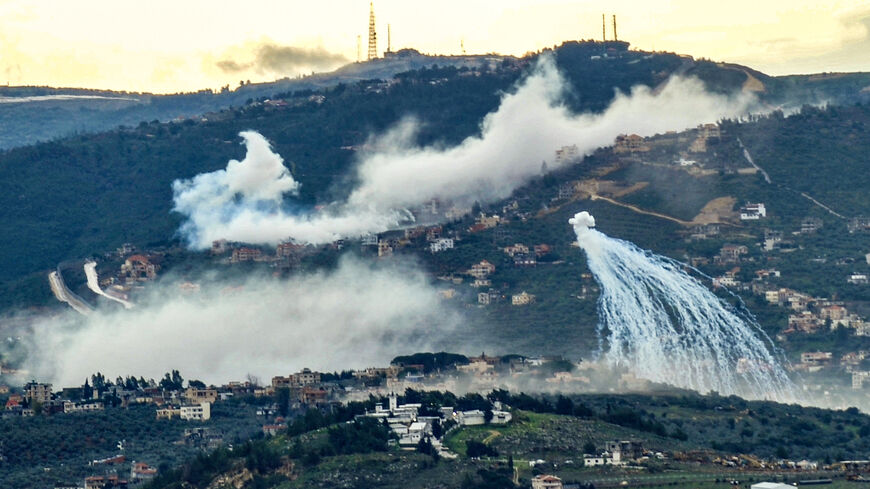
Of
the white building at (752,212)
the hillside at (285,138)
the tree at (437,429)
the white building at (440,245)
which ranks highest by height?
the hillside at (285,138)

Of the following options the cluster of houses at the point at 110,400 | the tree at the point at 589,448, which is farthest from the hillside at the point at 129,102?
the tree at the point at 589,448

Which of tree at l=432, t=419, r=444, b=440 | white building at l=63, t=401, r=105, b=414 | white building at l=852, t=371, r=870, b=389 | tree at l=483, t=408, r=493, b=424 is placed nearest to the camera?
tree at l=432, t=419, r=444, b=440

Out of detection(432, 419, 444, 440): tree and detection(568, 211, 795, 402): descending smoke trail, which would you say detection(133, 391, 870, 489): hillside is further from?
detection(568, 211, 795, 402): descending smoke trail

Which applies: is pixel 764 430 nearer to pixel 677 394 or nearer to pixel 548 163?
pixel 677 394

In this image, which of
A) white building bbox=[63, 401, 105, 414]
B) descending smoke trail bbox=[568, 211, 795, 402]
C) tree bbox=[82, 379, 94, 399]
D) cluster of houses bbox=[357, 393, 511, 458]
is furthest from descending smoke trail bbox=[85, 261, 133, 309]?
cluster of houses bbox=[357, 393, 511, 458]

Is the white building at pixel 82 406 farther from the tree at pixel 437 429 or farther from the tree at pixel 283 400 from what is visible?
the tree at pixel 437 429

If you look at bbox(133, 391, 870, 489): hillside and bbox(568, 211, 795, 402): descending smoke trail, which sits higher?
bbox(568, 211, 795, 402): descending smoke trail

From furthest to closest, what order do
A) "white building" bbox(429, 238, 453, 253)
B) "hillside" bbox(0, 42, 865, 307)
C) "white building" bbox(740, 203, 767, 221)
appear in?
"hillside" bbox(0, 42, 865, 307), "white building" bbox(429, 238, 453, 253), "white building" bbox(740, 203, 767, 221)
